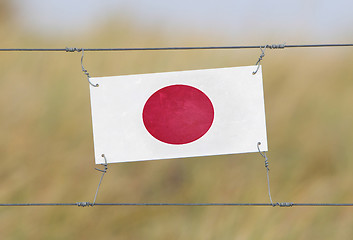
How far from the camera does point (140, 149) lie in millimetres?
1705

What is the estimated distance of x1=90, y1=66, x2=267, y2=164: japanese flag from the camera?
1694 millimetres

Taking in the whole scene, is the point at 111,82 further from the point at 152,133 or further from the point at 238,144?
the point at 238,144

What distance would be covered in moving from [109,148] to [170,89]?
315mm

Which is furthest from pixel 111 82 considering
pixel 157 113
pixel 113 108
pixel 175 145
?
pixel 175 145

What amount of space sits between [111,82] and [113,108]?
Answer: 0.32ft

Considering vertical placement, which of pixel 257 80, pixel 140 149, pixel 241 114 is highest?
pixel 257 80

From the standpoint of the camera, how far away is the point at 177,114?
1.71 metres

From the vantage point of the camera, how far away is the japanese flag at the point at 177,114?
1.69 m

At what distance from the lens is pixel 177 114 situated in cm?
171

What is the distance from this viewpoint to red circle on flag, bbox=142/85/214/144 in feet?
5.61

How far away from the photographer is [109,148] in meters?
1.70

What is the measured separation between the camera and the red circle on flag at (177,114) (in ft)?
5.61

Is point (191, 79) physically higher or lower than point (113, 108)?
higher

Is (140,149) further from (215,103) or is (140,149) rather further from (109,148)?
(215,103)
